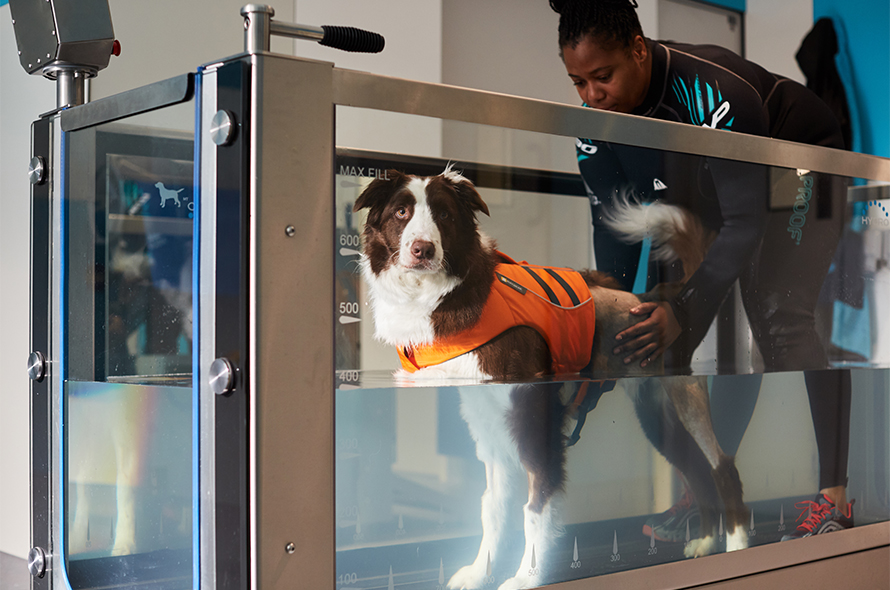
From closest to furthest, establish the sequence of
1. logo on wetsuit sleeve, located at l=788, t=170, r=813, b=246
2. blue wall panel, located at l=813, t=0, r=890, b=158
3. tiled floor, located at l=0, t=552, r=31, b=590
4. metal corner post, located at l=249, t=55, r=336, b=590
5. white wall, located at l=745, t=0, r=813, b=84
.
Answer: metal corner post, located at l=249, t=55, r=336, b=590, logo on wetsuit sleeve, located at l=788, t=170, r=813, b=246, tiled floor, located at l=0, t=552, r=31, b=590, blue wall panel, located at l=813, t=0, r=890, b=158, white wall, located at l=745, t=0, r=813, b=84


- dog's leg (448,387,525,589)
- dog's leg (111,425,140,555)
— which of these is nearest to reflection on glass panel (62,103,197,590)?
dog's leg (111,425,140,555)

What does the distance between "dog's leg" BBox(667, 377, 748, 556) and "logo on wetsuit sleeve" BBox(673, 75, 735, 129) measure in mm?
451

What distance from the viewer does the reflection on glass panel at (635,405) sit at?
0.89 meters

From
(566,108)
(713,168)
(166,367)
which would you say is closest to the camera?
(166,367)

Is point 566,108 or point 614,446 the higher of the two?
point 566,108

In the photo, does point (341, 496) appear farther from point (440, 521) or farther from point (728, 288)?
point (728, 288)

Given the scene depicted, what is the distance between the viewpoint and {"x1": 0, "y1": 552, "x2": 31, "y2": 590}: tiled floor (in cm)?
199

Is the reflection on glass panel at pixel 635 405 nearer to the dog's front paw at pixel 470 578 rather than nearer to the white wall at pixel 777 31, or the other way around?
the dog's front paw at pixel 470 578

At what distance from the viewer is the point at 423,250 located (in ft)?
3.04

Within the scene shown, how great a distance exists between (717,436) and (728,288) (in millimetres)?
219

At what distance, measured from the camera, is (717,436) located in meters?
1.20

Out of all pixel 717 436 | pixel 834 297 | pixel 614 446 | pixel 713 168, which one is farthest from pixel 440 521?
pixel 834 297

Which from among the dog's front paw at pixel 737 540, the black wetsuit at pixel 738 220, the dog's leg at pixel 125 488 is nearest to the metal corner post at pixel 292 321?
the dog's leg at pixel 125 488

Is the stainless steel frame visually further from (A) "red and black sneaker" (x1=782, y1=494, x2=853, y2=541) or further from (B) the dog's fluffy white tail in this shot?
(A) "red and black sneaker" (x1=782, y1=494, x2=853, y2=541)
